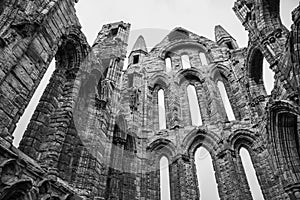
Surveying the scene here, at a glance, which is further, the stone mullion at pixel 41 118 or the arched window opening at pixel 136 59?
the arched window opening at pixel 136 59

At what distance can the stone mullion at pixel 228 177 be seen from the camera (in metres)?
9.52

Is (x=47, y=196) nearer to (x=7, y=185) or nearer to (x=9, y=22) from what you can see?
(x=7, y=185)

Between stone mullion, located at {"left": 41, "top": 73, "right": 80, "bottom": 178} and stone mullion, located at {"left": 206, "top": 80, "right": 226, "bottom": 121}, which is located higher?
stone mullion, located at {"left": 206, "top": 80, "right": 226, "bottom": 121}

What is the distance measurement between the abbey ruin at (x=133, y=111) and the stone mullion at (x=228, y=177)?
43 millimetres

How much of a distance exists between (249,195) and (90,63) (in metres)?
7.51

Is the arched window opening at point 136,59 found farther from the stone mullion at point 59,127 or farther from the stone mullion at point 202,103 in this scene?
the stone mullion at point 59,127

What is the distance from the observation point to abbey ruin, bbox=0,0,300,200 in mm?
4832

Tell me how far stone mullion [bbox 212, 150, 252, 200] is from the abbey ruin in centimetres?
4

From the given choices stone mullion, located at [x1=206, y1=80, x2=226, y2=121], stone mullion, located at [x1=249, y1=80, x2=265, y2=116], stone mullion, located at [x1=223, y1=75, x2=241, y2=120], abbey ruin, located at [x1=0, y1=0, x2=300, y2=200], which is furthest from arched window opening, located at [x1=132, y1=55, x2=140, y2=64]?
stone mullion, located at [x1=249, y1=80, x2=265, y2=116]

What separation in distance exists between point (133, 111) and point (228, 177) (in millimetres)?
5562

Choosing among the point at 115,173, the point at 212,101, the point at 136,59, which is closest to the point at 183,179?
the point at 115,173

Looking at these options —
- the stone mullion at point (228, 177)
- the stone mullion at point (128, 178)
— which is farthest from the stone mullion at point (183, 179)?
the stone mullion at point (128, 178)

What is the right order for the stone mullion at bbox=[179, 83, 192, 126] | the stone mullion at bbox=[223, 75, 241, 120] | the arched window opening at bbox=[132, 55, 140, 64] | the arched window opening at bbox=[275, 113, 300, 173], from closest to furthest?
the arched window opening at bbox=[275, 113, 300, 173] → the stone mullion at bbox=[223, 75, 241, 120] → the stone mullion at bbox=[179, 83, 192, 126] → the arched window opening at bbox=[132, 55, 140, 64]

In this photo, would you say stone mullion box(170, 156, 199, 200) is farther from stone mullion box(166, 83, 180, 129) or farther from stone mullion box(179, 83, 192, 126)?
stone mullion box(179, 83, 192, 126)
